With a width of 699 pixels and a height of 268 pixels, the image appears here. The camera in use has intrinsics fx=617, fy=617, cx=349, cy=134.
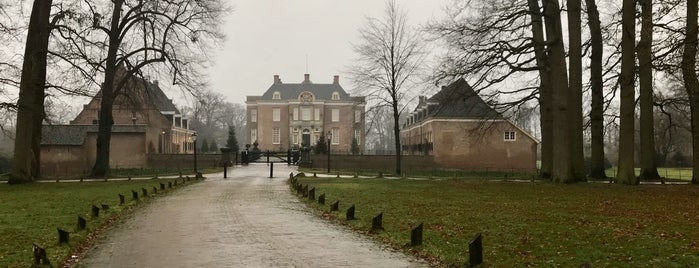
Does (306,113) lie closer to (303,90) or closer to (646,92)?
(303,90)

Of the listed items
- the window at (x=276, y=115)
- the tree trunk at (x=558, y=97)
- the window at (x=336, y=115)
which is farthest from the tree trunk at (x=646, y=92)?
the window at (x=276, y=115)

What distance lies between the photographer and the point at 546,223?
474 inches

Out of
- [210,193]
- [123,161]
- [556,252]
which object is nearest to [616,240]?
[556,252]

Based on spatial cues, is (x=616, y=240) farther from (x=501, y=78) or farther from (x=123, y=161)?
(x=123, y=161)

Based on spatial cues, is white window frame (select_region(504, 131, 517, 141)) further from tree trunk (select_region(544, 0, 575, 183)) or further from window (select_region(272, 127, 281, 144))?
window (select_region(272, 127, 281, 144))

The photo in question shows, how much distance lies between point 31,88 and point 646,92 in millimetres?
25512

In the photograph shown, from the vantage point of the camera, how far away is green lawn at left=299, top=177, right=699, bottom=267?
336 inches

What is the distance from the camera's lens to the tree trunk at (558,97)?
2353 cm

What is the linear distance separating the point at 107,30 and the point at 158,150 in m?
28.5

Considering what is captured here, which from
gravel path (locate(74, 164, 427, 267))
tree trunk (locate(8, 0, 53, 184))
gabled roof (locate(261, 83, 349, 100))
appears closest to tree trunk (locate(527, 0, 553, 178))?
gravel path (locate(74, 164, 427, 267))

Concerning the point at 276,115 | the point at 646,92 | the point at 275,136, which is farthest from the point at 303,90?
the point at 646,92

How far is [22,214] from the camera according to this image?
14.6 metres

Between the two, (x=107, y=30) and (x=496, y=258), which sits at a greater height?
(x=107, y=30)

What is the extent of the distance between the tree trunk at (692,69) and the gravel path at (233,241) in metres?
11.9
